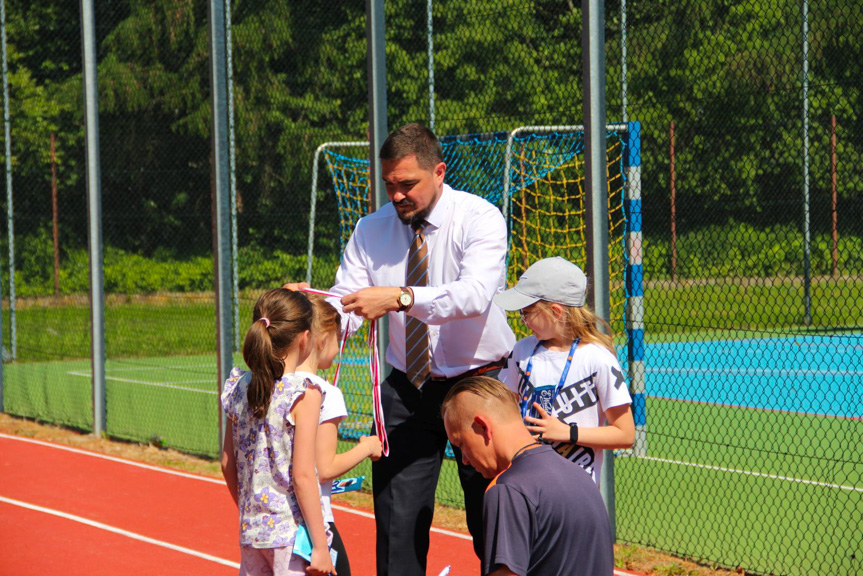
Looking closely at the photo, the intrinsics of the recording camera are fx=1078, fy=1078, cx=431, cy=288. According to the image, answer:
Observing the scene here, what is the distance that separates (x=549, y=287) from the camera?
3.68 m

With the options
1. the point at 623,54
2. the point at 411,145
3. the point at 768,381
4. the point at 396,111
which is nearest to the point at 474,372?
the point at 411,145

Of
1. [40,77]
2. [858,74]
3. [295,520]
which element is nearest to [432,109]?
[858,74]

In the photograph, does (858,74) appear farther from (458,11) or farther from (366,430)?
(366,430)

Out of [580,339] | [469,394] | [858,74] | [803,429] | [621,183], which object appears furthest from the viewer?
[803,429]

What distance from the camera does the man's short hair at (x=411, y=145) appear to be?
3.90 meters

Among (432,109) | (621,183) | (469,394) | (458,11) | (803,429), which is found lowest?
(803,429)

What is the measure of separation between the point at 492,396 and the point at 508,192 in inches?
207

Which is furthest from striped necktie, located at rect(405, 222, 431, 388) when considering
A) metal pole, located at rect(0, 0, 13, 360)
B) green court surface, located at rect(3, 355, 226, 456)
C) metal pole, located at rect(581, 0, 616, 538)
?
metal pole, located at rect(0, 0, 13, 360)

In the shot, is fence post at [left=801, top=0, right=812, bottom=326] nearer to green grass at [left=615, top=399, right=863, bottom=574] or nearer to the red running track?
green grass at [left=615, top=399, right=863, bottom=574]

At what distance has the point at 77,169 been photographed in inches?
431

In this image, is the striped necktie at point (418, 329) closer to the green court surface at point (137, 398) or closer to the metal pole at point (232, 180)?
the metal pole at point (232, 180)

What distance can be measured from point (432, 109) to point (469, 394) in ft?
15.8

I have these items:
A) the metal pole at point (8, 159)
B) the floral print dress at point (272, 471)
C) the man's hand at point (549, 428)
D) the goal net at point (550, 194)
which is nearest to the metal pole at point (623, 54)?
the goal net at point (550, 194)

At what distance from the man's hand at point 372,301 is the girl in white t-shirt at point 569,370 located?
15.0 inches
